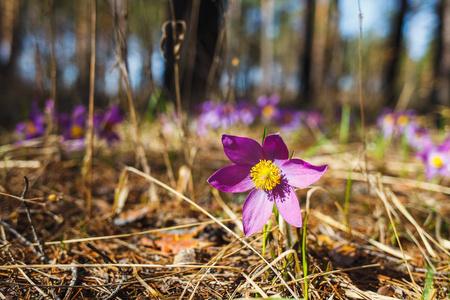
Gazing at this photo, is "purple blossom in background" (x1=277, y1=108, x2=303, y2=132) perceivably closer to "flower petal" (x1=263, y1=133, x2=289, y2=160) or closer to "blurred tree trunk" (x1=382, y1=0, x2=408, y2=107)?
"flower petal" (x1=263, y1=133, x2=289, y2=160)

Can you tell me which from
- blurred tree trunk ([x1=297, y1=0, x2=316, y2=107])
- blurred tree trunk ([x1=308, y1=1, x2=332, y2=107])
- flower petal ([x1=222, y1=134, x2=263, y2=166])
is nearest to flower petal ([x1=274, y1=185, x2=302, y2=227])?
flower petal ([x1=222, y1=134, x2=263, y2=166])

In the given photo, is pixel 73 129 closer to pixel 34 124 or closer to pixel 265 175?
pixel 34 124

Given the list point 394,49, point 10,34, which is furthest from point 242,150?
point 394,49

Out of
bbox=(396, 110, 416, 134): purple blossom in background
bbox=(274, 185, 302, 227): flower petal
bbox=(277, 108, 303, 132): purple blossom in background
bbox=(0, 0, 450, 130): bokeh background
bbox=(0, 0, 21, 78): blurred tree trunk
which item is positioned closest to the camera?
bbox=(274, 185, 302, 227): flower petal

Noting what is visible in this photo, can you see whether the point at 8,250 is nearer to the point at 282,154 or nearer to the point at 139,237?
the point at 139,237

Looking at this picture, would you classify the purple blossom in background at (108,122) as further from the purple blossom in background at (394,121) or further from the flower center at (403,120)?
the flower center at (403,120)

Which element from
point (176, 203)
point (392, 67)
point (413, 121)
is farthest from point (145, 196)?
point (392, 67)

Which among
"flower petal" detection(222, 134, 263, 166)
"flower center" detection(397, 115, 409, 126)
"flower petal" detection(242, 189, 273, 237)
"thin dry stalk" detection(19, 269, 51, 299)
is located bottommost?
"thin dry stalk" detection(19, 269, 51, 299)
